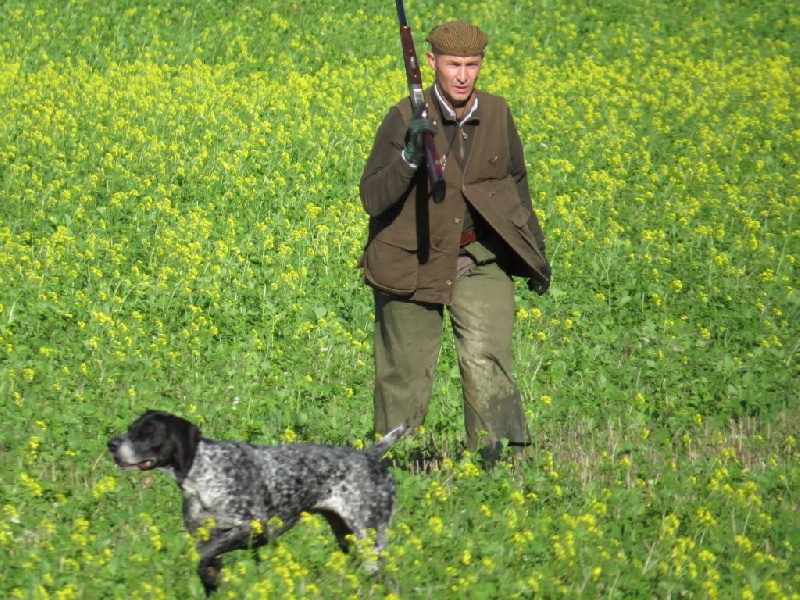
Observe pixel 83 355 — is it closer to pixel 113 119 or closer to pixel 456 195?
pixel 456 195

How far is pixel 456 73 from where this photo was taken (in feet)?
20.4

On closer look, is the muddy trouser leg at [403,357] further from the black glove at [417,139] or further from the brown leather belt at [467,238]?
the black glove at [417,139]

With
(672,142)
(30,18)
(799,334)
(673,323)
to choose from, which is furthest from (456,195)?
(30,18)

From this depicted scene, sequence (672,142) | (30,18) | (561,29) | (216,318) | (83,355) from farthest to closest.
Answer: (561,29) < (30,18) < (672,142) < (216,318) < (83,355)

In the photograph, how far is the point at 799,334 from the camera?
9.63 m

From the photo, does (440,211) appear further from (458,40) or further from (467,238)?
(458,40)

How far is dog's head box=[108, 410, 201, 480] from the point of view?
5043 millimetres

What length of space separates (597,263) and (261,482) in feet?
19.4

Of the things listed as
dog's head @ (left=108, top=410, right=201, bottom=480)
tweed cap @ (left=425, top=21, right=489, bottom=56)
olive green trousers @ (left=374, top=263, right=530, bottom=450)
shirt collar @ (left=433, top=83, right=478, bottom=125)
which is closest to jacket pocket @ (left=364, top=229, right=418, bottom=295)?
olive green trousers @ (left=374, top=263, right=530, bottom=450)

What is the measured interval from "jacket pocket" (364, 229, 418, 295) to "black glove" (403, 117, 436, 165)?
1.87ft

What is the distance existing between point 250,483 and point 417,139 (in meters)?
1.67

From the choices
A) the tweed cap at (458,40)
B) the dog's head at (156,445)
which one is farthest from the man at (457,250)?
the dog's head at (156,445)

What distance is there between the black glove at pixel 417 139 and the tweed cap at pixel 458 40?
41cm

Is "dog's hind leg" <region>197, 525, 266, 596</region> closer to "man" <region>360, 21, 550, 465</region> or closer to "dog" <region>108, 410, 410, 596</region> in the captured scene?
"dog" <region>108, 410, 410, 596</region>
